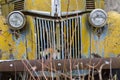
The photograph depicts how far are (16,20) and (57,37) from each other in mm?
662

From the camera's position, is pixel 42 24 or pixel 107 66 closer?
pixel 107 66

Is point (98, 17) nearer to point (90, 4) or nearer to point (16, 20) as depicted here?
point (90, 4)

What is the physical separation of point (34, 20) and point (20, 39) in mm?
358

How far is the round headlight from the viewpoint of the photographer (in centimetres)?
689

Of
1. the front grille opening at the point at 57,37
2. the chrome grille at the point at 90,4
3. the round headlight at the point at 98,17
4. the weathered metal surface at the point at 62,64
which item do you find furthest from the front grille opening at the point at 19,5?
the weathered metal surface at the point at 62,64

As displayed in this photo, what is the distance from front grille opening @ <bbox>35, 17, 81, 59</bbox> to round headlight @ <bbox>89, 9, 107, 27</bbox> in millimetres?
227

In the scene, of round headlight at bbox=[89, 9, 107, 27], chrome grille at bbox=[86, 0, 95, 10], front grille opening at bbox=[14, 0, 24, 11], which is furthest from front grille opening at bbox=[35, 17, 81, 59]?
front grille opening at bbox=[14, 0, 24, 11]

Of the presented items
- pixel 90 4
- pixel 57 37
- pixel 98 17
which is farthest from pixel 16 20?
pixel 90 4

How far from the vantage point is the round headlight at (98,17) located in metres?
6.89

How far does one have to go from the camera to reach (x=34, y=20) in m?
7.07

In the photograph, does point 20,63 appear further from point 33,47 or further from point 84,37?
point 84,37

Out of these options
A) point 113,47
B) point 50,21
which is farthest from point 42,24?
A: point 113,47

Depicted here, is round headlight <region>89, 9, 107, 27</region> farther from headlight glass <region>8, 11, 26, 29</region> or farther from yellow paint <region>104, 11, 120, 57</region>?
headlight glass <region>8, 11, 26, 29</region>

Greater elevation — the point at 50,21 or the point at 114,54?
the point at 50,21
